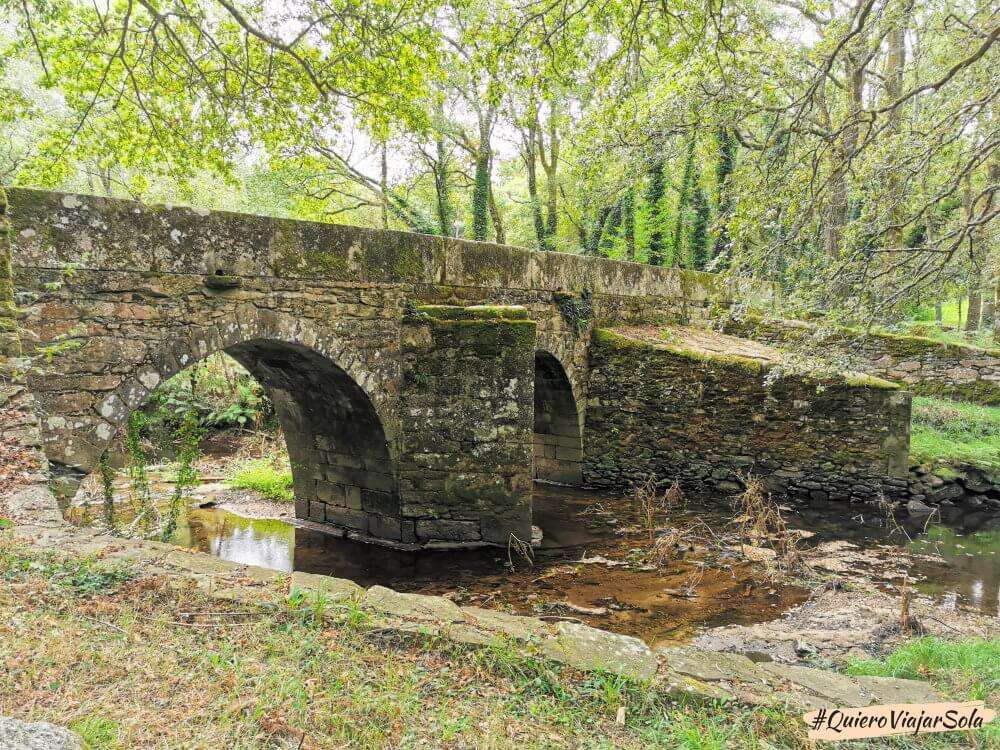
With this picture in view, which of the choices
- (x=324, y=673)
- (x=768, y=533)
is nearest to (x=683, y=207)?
(x=768, y=533)

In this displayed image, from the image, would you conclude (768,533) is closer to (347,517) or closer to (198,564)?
(347,517)

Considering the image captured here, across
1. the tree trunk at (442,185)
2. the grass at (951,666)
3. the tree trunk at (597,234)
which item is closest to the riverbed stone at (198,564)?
the grass at (951,666)

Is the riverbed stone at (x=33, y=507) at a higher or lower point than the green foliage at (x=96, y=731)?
higher

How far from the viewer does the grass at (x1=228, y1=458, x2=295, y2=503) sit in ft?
29.0

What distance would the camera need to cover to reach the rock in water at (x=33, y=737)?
1.33m

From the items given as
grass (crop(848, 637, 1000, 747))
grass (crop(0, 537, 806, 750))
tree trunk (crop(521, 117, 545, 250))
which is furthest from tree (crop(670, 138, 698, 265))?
grass (crop(0, 537, 806, 750))

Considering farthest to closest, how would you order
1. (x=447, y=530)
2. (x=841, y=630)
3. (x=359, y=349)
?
(x=447, y=530) < (x=359, y=349) < (x=841, y=630)

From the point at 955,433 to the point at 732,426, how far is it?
3710 millimetres

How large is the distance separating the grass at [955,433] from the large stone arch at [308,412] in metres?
7.56

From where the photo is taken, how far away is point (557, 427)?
9.96 metres

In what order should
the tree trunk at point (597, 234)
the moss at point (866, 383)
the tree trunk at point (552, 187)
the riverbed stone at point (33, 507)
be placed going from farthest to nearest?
the tree trunk at point (552, 187), the tree trunk at point (597, 234), the moss at point (866, 383), the riverbed stone at point (33, 507)

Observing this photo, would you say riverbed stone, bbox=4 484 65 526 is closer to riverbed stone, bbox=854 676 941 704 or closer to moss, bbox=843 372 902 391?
riverbed stone, bbox=854 676 941 704

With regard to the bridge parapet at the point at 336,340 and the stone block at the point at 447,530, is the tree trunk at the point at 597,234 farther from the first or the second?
the stone block at the point at 447,530

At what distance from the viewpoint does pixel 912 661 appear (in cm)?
372
